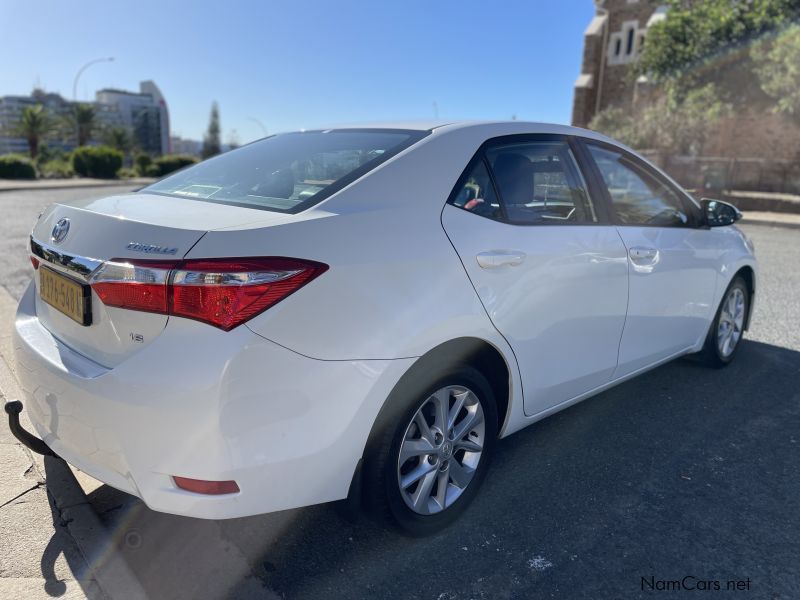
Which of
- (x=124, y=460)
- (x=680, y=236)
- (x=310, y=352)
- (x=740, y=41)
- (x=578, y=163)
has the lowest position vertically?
(x=124, y=460)

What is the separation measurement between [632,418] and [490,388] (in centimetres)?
149

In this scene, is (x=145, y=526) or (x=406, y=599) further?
(x=145, y=526)

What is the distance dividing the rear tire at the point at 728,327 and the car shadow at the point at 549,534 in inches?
38.4

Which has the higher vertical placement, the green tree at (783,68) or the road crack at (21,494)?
the green tree at (783,68)

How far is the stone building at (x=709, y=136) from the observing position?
736 inches

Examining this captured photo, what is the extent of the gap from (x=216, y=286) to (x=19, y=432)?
1.39 m

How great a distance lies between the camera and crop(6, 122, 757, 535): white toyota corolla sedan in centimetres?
189

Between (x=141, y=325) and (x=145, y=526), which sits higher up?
(x=141, y=325)

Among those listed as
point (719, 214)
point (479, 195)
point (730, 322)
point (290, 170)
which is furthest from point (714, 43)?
point (290, 170)

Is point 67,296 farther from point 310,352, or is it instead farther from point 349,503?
point 349,503

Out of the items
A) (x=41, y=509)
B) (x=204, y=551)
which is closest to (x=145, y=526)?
(x=204, y=551)

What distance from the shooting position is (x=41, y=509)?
262cm

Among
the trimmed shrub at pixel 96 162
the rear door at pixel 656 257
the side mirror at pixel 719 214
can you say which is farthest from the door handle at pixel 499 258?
the trimmed shrub at pixel 96 162

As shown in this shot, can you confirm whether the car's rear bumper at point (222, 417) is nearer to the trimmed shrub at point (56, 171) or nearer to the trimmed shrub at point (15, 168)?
the trimmed shrub at point (15, 168)
